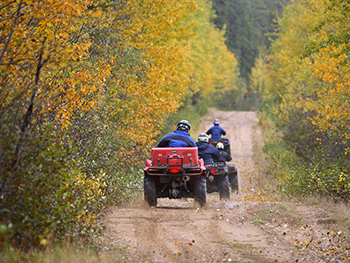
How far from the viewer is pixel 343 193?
11688 mm

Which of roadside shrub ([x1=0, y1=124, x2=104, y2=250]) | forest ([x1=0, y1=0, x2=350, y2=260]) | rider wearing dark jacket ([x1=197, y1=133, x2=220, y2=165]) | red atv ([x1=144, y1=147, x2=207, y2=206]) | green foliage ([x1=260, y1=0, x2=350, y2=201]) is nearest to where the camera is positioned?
roadside shrub ([x1=0, y1=124, x2=104, y2=250])

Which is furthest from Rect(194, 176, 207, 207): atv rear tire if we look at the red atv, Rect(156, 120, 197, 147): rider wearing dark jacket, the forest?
the forest

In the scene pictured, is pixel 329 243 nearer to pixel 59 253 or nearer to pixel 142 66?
pixel 59 253

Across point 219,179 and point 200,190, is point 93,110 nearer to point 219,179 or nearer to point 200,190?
point 200,190

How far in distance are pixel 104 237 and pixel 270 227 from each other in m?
3.33

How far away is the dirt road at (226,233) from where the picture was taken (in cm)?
673

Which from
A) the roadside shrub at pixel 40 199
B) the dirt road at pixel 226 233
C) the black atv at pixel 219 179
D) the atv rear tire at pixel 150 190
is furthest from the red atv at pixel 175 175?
the roadside shrub at pixel 40 199

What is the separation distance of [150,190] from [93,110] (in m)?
2.44

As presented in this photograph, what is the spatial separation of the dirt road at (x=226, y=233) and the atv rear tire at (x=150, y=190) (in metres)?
0.22

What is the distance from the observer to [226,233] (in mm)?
8039

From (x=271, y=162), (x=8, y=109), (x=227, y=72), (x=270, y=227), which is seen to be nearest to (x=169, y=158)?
(x=270, y=227)

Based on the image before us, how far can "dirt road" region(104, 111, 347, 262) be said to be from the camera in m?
6.73

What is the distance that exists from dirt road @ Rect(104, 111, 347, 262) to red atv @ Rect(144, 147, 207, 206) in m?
0.42

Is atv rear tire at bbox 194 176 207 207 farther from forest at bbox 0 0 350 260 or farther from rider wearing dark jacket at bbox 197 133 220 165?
rider wearing dark jacket at bbox 197 133 220 165
